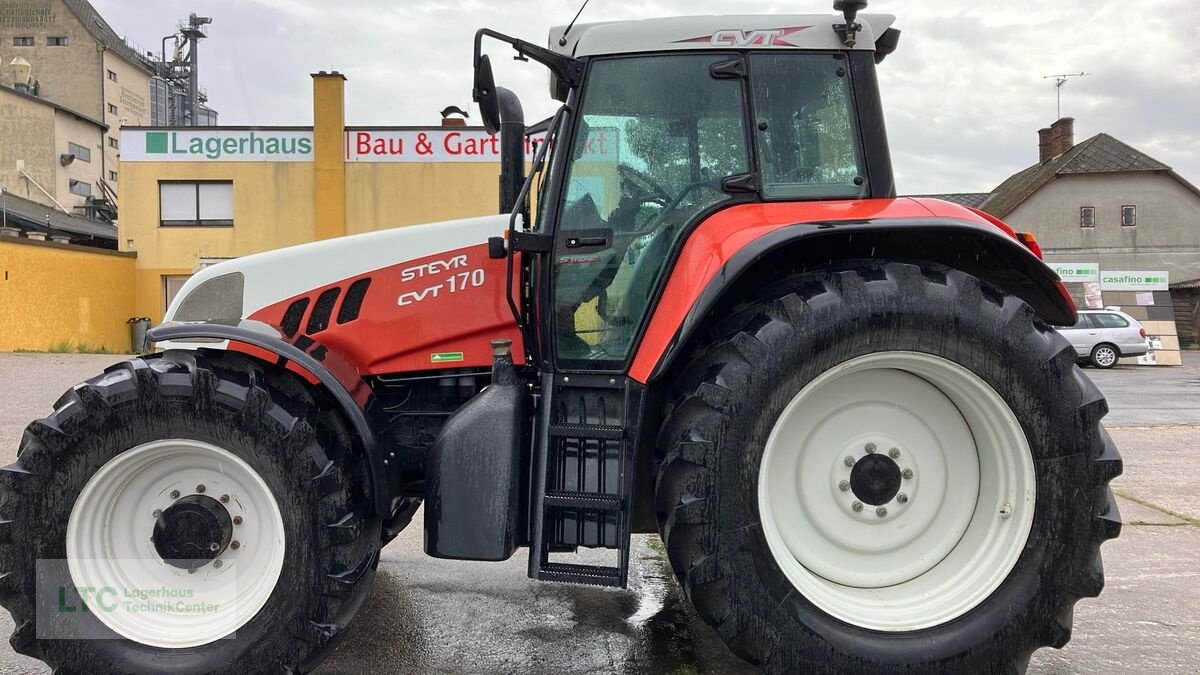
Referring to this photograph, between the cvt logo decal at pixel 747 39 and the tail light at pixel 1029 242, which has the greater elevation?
the cvt logo decal at pixel 747 39

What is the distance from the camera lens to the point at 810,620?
257 cm

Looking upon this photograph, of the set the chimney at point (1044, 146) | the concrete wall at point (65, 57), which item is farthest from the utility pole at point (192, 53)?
the chimney at point (1044, 146)

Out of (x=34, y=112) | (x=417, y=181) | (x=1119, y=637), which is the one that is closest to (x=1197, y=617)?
(x=1119, y=637)

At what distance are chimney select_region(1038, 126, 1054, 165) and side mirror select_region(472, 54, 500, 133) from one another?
3293 cm

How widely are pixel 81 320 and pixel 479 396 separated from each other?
69.6 ft

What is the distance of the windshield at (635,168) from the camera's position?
2926 mm

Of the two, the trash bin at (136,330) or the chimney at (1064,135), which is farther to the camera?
the chimney at (1064,135)

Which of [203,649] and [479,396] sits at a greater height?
[479,396]

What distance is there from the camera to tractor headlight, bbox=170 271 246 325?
3326mm

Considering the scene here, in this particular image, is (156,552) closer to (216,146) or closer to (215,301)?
(215,301)

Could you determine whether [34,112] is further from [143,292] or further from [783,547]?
[783,547]

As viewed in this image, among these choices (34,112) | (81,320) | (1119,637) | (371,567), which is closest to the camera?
(371,567)

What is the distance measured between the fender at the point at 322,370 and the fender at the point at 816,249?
36.3 inches

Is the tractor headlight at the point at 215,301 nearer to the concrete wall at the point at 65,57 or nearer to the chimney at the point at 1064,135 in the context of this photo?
the chimney at the point at 1064,135
